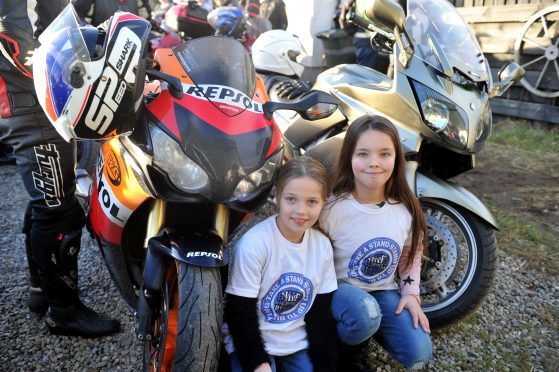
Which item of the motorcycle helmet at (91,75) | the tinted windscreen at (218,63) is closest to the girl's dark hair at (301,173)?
the tinted windscreen at (218,63)

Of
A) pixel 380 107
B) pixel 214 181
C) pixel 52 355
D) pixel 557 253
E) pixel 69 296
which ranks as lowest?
pixel 557 253

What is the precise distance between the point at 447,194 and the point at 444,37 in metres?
0.77

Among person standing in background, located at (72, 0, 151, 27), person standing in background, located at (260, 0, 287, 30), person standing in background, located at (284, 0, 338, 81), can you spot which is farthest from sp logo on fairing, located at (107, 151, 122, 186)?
person standing in background, located at (284, 0, 338, 81)

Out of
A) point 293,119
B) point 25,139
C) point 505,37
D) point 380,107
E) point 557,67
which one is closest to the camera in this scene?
point 25,139

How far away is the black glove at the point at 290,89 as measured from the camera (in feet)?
9.07

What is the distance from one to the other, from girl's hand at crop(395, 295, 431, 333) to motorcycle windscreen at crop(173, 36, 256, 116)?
3.30ft

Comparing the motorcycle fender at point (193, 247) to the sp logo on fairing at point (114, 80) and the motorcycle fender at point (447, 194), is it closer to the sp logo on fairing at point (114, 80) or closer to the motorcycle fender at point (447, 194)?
the sp logo on fairing at point (114, 80)

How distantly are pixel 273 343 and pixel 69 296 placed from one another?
42.2 inches

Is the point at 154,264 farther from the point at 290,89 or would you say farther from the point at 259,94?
the point at 290,89

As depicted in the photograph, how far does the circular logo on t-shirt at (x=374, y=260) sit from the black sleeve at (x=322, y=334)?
6.8 inches

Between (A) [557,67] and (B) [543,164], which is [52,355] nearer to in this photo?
(B) [543,164]

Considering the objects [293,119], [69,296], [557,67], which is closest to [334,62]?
[557,67]

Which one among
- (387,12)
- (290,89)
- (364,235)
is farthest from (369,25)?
(364,235)

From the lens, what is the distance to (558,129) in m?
5.84
